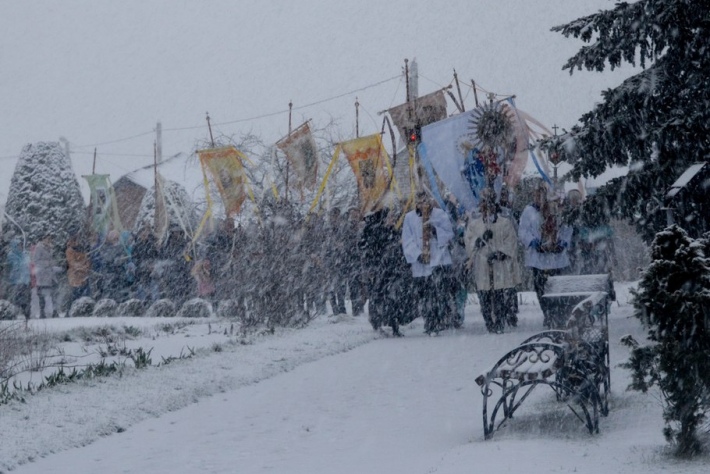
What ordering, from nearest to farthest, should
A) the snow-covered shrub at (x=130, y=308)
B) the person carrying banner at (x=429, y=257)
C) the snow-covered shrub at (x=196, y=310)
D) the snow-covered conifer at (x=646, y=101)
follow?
the snow-covered conifer at (x=646, y=101) < the person carrying banner at (x=429, y=257) < the snow-covered shrub at (x=196, y=310) < the snow-covered shrub at (x=130, y=308)

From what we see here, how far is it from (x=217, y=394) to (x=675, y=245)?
16.0 ft

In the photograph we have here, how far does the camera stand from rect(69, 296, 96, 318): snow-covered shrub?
21078mm

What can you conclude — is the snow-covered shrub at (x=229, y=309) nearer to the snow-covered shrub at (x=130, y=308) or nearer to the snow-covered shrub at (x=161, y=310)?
the snow-covered shrub at (x=161, y=310)

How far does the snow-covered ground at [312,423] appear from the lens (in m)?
5.99

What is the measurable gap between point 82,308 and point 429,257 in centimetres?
943

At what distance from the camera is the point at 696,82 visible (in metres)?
12.2

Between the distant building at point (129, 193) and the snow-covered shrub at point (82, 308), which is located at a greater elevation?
the distant building at point (129, 193)

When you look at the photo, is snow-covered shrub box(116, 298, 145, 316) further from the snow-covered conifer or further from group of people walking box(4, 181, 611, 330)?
the snow-covered conifer

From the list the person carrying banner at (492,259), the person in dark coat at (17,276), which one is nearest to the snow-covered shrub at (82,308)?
the person in dark coat at (17,276)

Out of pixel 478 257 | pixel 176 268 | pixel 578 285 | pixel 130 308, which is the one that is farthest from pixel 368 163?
pixel 578 285

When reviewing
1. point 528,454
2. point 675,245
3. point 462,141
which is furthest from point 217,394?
point 462,141

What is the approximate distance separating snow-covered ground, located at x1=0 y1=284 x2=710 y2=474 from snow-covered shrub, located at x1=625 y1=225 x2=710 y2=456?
243mm

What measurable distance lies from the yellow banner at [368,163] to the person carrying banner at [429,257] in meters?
6.13

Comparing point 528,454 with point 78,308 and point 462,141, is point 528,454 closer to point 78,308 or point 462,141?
point 462,141
